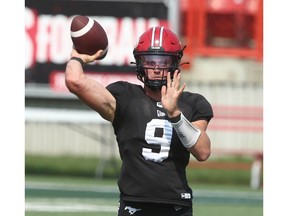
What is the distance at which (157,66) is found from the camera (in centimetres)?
474

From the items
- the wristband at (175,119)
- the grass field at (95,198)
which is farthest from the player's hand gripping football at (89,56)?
the grass field at (95,198)

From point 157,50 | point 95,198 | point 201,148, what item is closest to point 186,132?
point 201,148

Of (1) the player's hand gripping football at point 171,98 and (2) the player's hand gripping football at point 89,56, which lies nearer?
(1) the player's hand gripping football at point 171,98

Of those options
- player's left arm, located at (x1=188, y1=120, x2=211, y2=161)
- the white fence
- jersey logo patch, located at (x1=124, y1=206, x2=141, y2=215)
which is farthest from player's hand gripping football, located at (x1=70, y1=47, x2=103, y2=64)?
the white fence

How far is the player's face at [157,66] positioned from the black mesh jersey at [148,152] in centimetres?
15

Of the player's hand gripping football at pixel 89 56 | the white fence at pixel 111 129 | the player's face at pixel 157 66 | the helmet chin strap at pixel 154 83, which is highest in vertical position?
the player's hand gripping football at pixel 89 56

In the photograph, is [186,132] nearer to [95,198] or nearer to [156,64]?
[156,64]

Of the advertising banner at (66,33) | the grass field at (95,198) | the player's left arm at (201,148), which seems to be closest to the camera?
the player's left arm at (201,148)

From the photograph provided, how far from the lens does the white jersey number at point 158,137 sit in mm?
4734

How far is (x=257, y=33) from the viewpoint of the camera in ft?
45.8

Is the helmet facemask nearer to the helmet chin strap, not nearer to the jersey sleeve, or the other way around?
the helmet chin strap

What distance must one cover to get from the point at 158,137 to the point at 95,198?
220 inches

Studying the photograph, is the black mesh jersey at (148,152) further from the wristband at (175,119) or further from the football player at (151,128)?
the wristband at (175,119)
